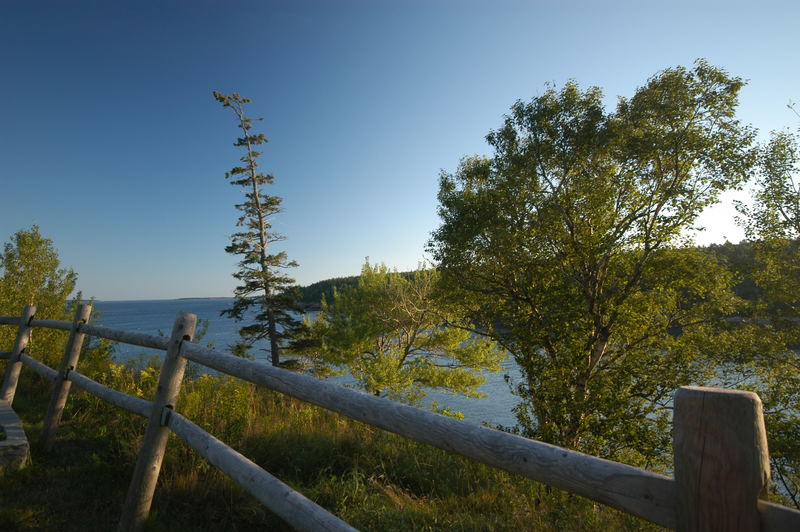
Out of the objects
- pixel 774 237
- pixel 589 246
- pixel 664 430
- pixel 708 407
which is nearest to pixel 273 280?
pixel 589 246

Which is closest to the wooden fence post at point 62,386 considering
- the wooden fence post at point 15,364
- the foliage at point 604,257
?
the wooden fence post at point 15,364

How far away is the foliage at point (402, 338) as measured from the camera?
90.5ft

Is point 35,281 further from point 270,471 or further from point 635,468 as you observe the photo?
point 635,468

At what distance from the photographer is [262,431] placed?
523 centimetres

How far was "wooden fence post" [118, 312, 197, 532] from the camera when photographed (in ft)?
10.8

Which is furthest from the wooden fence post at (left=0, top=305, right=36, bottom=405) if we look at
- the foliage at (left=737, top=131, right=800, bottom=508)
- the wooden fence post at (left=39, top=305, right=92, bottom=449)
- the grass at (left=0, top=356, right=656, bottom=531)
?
the foliage at (left=737, top=131, right=800, bottom=508)

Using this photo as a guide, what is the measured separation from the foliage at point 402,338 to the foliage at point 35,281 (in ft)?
54.1

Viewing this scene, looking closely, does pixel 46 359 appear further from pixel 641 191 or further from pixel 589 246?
pixel 641 191

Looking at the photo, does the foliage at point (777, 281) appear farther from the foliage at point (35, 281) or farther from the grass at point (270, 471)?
the foliage at point (35, 281)

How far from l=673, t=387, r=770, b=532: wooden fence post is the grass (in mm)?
2923

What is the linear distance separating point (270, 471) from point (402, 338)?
26.3 meters

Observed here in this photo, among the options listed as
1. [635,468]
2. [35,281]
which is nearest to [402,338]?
Answer: [35,281]

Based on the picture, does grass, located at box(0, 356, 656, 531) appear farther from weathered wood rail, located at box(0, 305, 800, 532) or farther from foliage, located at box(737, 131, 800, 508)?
foliage, located at box(737, 131, 800, 508)

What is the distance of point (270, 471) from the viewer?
474cm
